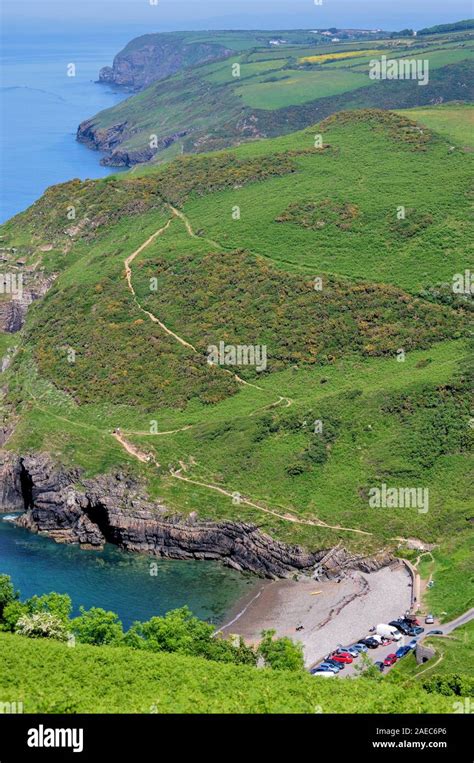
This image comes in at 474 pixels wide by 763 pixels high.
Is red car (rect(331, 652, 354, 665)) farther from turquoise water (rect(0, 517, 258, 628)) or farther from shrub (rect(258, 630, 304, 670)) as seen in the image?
turquoise water (rect(0, 517, 258, 628))

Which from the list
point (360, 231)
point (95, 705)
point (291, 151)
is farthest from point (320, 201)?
point (95, 705)

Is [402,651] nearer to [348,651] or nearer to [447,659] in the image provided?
[348,651]

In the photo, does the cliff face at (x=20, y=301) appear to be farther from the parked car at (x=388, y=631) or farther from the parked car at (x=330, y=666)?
the parked car at (x=330, y=666)

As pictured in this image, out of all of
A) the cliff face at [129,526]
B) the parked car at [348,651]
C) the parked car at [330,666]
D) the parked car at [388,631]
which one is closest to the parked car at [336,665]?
the parked car at [330,666]

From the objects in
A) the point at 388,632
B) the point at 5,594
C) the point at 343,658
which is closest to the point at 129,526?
the point at 5,594

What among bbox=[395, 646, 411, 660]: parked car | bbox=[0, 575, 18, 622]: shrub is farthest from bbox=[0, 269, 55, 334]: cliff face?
bbox=[395, 646, 411, 660]: parked car

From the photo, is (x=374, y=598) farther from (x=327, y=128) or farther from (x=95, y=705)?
(x=327, y=128)
